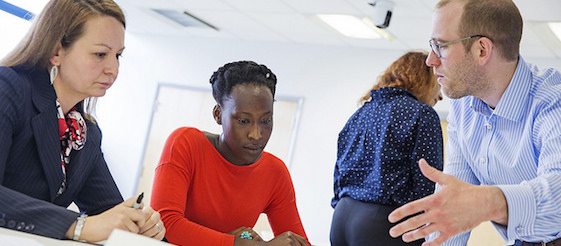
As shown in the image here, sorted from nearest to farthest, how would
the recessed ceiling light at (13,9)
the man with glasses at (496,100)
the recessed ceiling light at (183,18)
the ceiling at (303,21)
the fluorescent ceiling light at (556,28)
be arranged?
the man with glasses at (496,100)
the fluorescent ceiling light at (556,28)
the ceiling at (303,21)
the recessed ceiling light at (13,9)
the recessed ceiling light at (183,18)

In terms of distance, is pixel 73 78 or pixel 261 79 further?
pixel 261 79

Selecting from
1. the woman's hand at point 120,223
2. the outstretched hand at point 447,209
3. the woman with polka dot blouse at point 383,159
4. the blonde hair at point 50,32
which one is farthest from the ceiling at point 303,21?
the woman's hand at point 120,223

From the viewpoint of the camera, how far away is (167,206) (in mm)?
1684

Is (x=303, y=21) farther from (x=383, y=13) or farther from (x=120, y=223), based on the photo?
(x=120, y=223)

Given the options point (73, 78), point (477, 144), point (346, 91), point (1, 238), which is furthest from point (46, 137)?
point (346, 91)

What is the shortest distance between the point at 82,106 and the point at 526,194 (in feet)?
3.91

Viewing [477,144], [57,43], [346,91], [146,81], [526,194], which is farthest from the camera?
[146,81]

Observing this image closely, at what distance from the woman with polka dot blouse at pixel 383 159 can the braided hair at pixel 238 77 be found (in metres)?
0.53

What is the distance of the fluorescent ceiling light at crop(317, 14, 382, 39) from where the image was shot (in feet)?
16.3

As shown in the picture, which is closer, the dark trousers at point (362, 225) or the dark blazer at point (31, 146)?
the dark blazer at point (31, 146)

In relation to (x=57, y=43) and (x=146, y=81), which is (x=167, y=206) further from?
(x=146, y=81)

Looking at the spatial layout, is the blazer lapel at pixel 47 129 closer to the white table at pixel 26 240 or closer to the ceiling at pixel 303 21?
the white table at pixel 26 240

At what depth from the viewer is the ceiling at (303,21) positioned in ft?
14.0

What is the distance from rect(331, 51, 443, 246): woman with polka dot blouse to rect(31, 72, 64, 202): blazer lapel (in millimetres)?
1139
